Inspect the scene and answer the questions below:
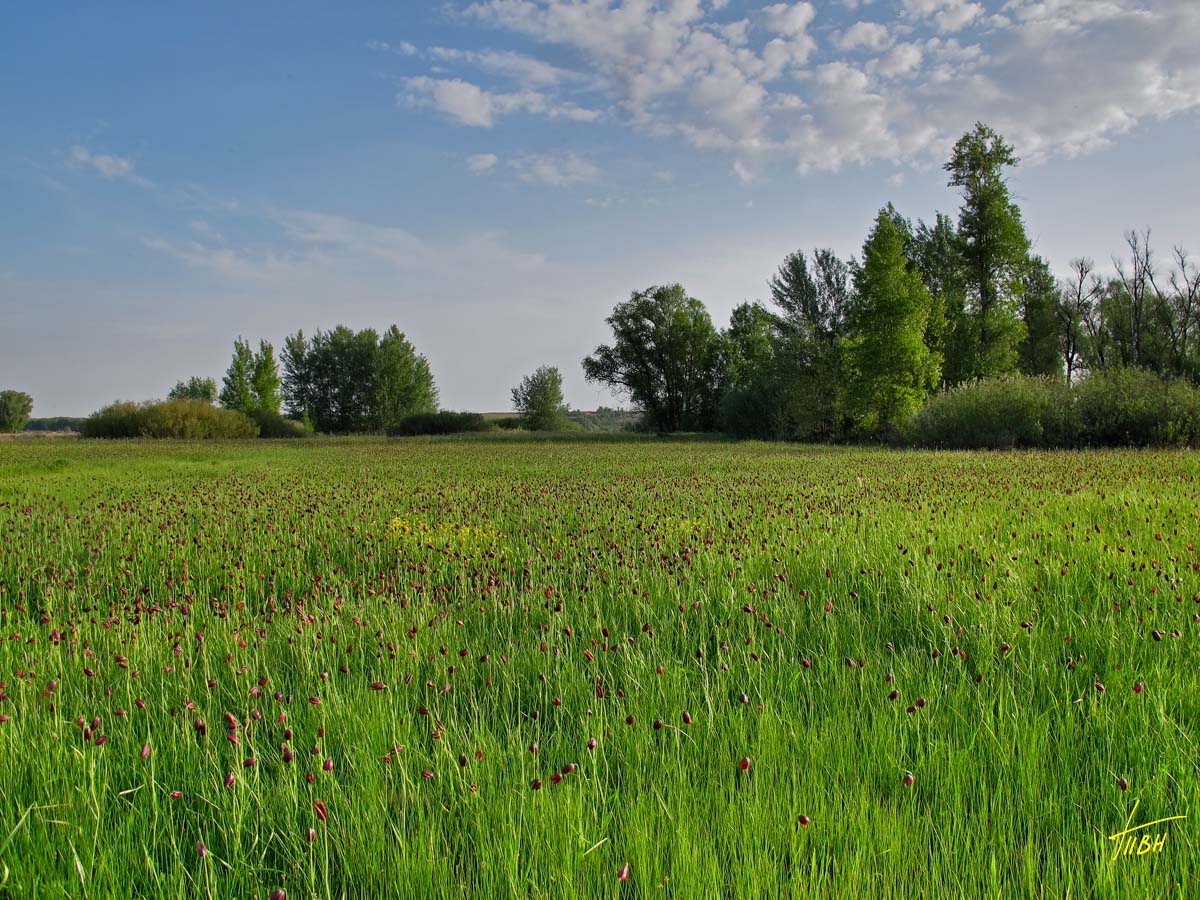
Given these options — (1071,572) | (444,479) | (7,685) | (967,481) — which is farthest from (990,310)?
(7,685)

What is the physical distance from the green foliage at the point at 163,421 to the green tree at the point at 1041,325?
60.7m

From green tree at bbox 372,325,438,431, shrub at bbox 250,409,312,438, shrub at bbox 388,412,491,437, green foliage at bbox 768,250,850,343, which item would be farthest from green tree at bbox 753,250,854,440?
green tree at bbox 372,325,438,431

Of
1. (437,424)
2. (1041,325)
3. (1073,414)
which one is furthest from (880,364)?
(437,424)

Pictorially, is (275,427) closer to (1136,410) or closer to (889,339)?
(889,339)

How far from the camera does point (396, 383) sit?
84.0 metres

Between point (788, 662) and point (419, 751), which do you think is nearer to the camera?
point (419, 751)

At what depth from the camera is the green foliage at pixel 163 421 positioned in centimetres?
4919

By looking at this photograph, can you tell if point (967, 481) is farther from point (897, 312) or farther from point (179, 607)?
point (897, 312)

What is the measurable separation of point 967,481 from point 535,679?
10985mm

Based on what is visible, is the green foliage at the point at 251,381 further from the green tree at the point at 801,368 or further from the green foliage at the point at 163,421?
the green tree at the point at 801,368

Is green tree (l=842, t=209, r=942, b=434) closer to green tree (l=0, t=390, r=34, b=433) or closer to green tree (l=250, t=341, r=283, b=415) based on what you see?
green tree (l=250, t=341, r=283, b=415)

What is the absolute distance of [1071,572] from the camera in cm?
543
